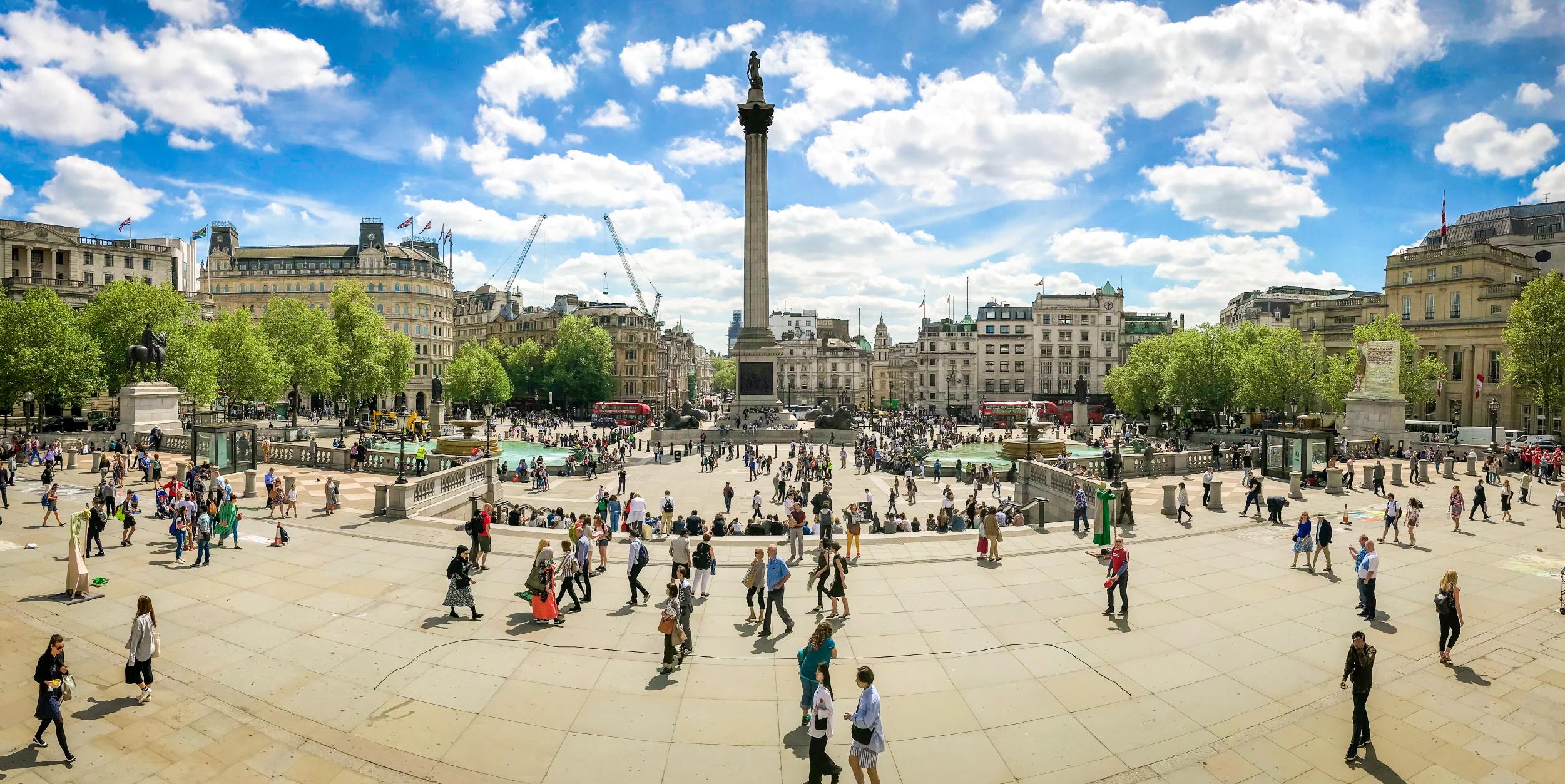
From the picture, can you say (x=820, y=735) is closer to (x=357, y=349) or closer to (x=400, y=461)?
(x=400, y=461)

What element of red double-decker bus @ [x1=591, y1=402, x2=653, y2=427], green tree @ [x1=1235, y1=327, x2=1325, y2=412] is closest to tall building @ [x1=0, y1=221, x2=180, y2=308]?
red double-decker bus @ [x1=591, y1=402, x2=653, y2=427]

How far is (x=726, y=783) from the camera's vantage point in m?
7.46

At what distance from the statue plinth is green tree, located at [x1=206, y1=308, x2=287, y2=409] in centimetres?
1013

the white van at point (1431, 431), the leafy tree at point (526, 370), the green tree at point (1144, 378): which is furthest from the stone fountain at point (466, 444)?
the leafy tree at point (526, 370)

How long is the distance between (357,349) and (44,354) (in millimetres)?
21568

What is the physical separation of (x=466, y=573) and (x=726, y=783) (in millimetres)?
6714

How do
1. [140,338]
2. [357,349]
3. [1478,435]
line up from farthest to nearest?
[357,349] < [140,338] < [1478,435]

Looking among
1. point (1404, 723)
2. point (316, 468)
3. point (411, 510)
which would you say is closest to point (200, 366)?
point (316, 468)

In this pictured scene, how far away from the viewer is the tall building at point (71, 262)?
6047 centimetres

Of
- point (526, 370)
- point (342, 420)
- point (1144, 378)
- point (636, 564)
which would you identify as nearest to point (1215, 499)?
point (636, 564)

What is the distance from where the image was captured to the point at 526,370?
94.4m

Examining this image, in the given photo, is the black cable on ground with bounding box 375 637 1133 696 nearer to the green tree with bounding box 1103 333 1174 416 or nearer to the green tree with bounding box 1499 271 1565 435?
the green tree with bounding box 1499 271 1565 435

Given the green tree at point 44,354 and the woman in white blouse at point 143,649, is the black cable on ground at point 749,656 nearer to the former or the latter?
the woman in white blouse at point 143,649

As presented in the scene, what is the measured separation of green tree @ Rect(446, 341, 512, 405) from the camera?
77.2m
